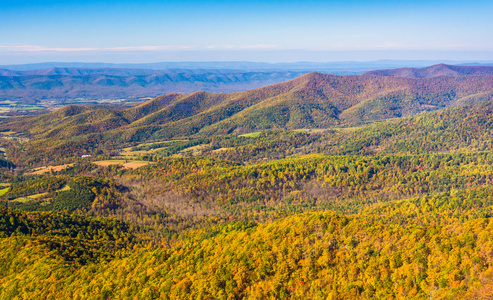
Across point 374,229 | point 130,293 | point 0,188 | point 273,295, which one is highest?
point 374,229

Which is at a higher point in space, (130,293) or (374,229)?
(374,229)

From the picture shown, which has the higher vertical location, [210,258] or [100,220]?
[210,258]

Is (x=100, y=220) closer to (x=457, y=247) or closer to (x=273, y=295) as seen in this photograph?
(x=273, y=295)

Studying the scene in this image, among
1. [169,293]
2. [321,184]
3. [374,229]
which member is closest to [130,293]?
A: [169,293]

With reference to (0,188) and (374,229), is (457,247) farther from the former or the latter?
(0,188)

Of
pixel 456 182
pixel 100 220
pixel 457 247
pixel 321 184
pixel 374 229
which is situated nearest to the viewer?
pixel 457 247

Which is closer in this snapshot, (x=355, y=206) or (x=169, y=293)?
(x=169, y=293)

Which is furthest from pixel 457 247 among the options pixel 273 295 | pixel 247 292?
pixel 247 292

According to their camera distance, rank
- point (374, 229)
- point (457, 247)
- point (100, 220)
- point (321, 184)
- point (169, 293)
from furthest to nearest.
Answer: point (321, 184) < point (100, 220) < point (374, 229) < point (169, 293) < point (457, 247)

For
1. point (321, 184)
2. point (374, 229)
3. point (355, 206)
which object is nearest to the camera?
point (374, 229)

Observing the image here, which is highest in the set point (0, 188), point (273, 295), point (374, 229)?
point (374, 229)
